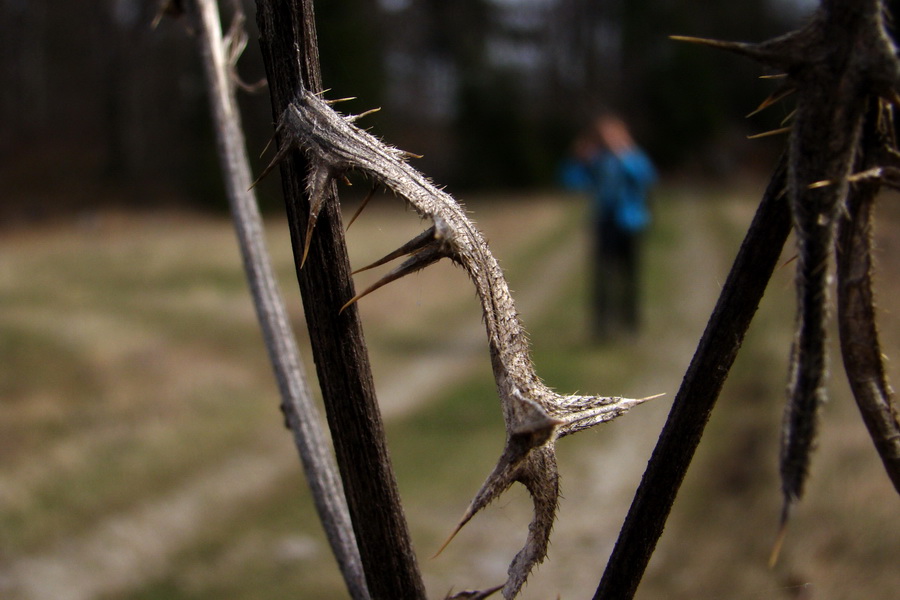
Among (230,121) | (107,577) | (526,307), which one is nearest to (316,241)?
(230,121)

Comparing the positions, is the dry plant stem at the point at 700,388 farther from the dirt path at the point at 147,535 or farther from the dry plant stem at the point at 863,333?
the dirt path at the point at 147,535

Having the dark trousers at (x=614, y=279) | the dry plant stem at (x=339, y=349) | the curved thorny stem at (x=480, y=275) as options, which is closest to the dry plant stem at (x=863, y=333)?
the curved thorny stem at (x=480, y=275)

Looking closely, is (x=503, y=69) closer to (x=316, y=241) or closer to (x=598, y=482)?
(x=598, y=482)

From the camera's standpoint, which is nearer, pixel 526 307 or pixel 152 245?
pixel 526 307

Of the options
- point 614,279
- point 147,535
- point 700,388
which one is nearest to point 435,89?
point 614,279

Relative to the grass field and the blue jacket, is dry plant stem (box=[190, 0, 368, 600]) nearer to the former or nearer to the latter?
the grass field
